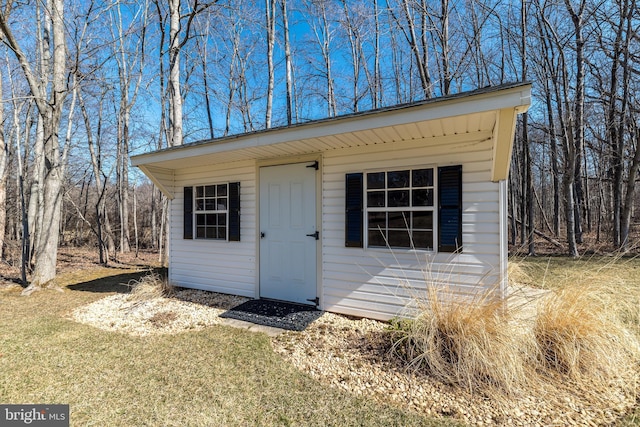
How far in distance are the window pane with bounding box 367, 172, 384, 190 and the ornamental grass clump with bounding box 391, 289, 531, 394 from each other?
57.2 inches

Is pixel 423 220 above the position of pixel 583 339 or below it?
above

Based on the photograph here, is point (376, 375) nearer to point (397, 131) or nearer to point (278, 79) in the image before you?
point (397, 131)

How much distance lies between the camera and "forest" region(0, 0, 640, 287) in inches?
268

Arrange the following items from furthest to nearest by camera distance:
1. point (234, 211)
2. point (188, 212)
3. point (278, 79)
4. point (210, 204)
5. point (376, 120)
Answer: point (278, 79) → point (188, 212) → point (210, 204) → point (234, 211) → point (376, 120)

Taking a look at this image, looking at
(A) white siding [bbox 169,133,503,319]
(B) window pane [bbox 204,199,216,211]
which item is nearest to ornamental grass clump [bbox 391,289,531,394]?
(A) white siding [bbox 169,133,503,319]

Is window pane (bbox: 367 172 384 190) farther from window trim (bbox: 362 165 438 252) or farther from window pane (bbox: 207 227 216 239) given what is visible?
window pane (bbox: 207 227 216 239)

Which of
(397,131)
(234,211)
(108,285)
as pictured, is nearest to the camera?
(397,131)

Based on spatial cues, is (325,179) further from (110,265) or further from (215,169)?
(110,265)

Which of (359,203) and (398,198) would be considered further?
(359,203)

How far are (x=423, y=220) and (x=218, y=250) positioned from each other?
11.1 ft

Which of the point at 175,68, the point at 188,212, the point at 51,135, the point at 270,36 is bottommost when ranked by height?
the point at 188,212

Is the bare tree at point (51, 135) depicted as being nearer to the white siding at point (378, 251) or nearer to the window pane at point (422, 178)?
the white siding at point (378, 251)

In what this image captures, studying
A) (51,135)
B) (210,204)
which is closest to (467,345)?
(210,204)

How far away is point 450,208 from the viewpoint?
3189mm
